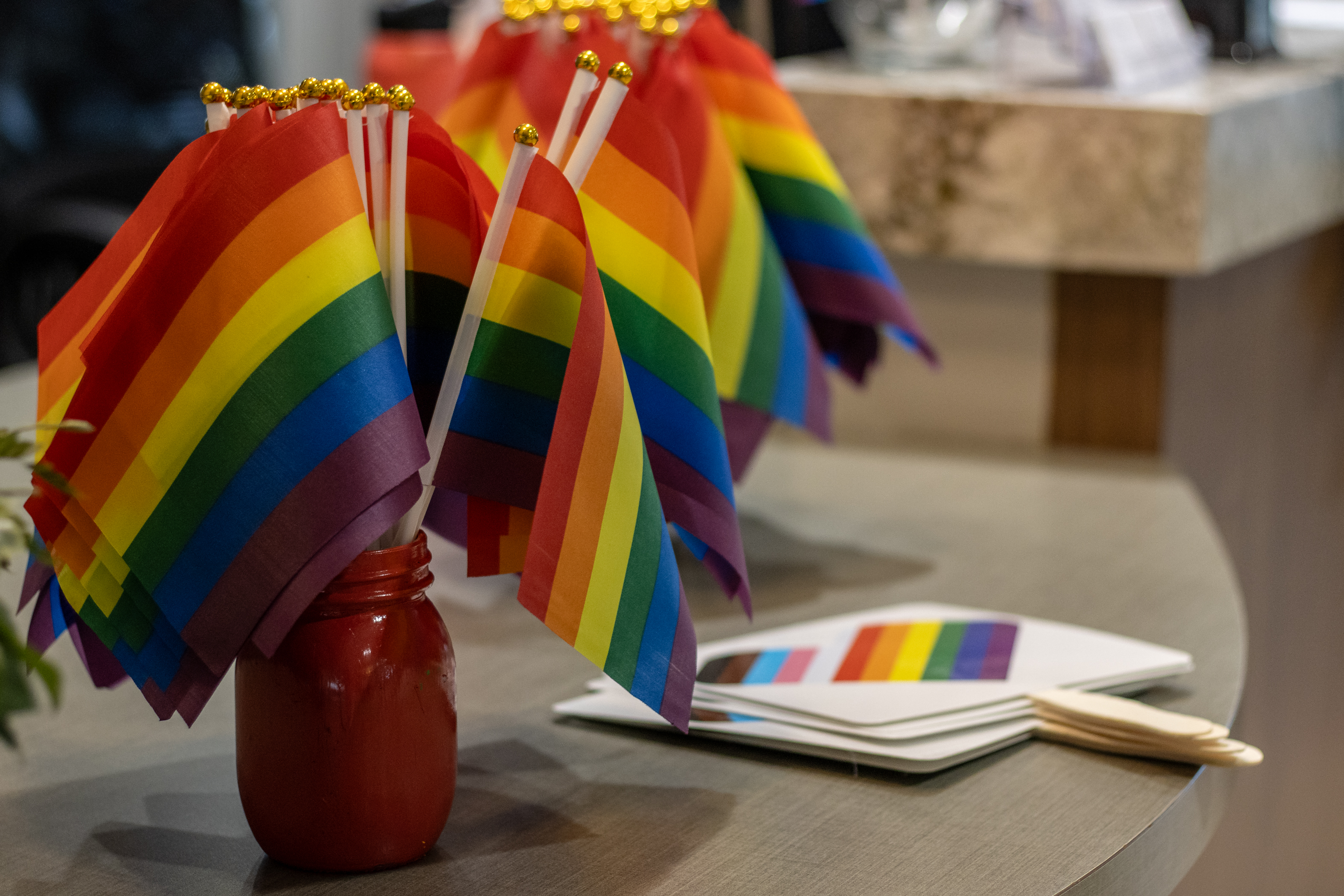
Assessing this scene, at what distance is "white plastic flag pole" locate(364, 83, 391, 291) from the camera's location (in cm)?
62

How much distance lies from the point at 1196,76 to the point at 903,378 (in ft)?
1.32

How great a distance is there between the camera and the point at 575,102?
0.66 m

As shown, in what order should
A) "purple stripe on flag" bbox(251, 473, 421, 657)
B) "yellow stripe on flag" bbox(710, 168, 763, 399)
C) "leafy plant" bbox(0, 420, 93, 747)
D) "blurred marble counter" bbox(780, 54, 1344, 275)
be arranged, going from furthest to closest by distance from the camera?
"blurred marble counter" bbox(780, 54, 1344, 275)
"yellow stripe on flag" bbox(710, 168, 763, 399)
"purple stripe on flag" bbox(251, 473, 421, 657)
"leafy plant" bbox(0, 420, 93, 747)

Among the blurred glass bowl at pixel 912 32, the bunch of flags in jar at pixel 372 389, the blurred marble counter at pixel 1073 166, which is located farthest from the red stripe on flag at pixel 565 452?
the blurred glass bowl at pixel 912 32

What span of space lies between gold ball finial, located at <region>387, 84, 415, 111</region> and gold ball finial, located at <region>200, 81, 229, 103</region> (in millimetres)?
73

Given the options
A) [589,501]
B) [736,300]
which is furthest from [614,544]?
[736,300]

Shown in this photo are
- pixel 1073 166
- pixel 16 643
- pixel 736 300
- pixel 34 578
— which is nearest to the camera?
pixel 16 643

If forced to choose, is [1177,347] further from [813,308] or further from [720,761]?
[720,761]

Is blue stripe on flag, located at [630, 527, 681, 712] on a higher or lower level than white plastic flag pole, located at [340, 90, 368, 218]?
lower

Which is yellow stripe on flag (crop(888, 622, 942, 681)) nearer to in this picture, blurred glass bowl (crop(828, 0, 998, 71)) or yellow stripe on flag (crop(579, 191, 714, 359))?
yellow stripe on flag (crop(579, 191, 714, 359))

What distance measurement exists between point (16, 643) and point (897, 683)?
49 centimetres

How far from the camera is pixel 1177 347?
1.42 meters

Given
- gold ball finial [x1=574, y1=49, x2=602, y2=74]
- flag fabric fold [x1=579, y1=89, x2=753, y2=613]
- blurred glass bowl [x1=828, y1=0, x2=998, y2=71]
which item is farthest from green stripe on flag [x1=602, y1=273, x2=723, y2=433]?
blurred glass bowl [x1=828, y1=0, x2=998, y2=71]

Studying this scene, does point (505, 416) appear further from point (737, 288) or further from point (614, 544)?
point (737, 288)
